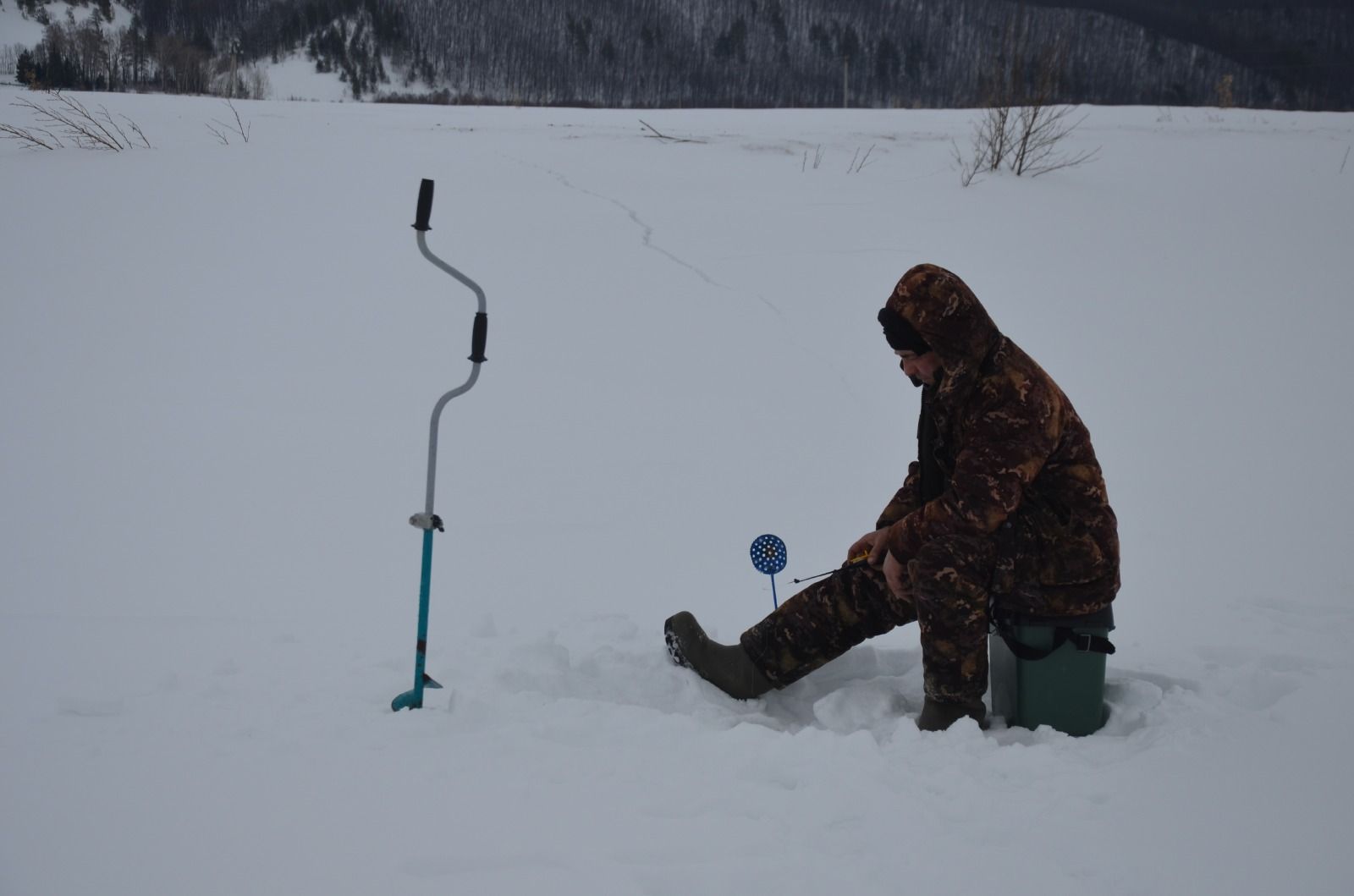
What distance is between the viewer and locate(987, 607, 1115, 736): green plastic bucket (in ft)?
8.52

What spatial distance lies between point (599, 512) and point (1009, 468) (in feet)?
7.66

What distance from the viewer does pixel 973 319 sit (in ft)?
7.99

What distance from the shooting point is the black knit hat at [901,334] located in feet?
8.27

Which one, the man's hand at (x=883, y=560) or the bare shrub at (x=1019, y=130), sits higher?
the bare shrub at (x=1019, y=130)

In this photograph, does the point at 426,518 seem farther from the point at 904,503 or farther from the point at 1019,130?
the point at 1019,130

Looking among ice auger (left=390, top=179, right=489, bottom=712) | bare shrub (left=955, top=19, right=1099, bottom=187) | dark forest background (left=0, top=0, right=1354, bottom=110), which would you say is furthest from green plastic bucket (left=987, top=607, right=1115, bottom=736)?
dark forest background (left=0, top=0, right=1354, bottom=110)

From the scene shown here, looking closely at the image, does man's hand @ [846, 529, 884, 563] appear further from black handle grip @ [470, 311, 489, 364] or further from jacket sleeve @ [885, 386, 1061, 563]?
black handle grip @ [470, 311, 489, 364]

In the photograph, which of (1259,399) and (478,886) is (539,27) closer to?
(1259,399)

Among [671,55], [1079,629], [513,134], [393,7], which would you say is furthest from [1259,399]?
[393,7]

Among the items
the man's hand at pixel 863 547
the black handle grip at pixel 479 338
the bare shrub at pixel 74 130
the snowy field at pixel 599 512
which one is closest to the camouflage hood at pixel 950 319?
the man's hand at pixel 863 547

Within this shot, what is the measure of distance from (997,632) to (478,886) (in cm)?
157

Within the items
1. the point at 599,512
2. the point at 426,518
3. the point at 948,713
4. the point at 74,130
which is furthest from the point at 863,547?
the point at 74,130

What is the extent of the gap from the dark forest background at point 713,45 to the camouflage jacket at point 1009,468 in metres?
35.3

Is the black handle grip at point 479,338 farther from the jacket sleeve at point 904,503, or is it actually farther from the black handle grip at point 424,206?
the jacket sleeve at point 904,503
